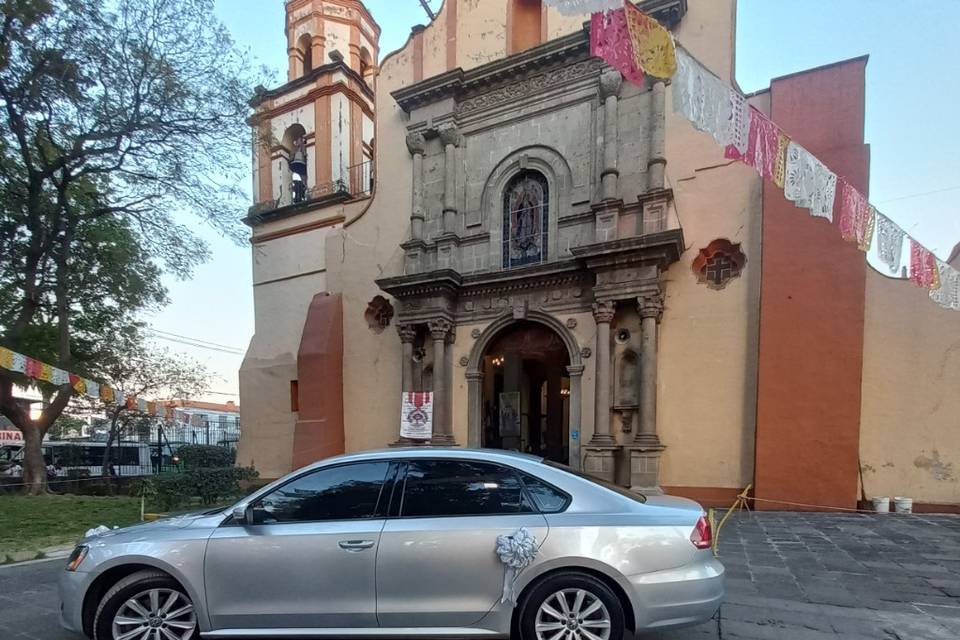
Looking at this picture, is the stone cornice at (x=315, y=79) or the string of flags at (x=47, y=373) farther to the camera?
the stone cornice at (x=315, y=79)

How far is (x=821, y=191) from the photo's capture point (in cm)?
609

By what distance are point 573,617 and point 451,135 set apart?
11.3 metres

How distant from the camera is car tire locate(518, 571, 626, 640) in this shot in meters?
3.01

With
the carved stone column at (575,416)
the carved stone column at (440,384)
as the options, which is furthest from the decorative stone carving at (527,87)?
the carved stone column at (575,416)

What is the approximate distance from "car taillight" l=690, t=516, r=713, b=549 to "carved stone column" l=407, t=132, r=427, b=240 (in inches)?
406

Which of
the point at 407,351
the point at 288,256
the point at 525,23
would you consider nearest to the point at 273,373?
the point at 288,256

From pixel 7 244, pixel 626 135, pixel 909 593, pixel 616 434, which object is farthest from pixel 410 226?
pixel 909 593

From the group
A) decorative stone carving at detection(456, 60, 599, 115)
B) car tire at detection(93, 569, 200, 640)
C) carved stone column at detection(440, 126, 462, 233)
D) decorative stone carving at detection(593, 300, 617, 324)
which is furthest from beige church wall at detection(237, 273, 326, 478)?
car tire at detection(93, 569, 200, 640)

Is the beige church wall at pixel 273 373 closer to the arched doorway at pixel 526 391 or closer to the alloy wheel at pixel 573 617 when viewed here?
the arched doorway at pixel 526 391

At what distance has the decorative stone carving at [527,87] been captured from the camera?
10844mm

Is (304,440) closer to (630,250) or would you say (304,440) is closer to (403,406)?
(403,406)

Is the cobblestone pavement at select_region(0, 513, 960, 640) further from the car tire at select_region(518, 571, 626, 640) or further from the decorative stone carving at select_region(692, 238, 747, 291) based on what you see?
the decorative stone carving at select_region(692, 238, 747, 291)

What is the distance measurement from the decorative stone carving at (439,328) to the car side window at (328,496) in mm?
8151

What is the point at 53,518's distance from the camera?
916cm
